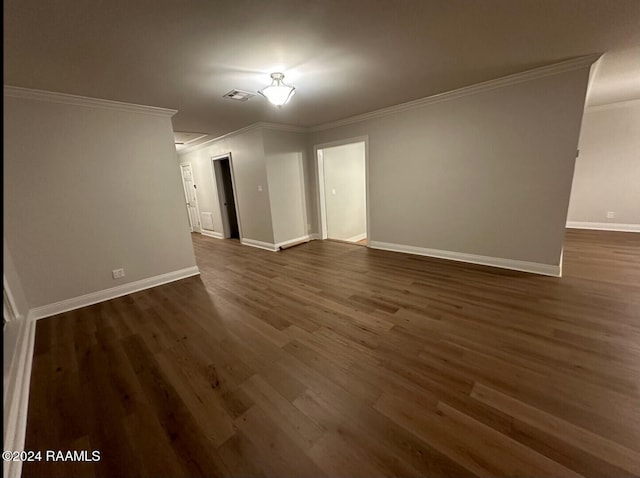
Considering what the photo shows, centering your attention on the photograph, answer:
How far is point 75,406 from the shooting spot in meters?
1.87

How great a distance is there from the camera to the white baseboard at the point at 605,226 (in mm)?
5066

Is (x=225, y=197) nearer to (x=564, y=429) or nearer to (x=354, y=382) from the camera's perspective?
(x=354, y=382)

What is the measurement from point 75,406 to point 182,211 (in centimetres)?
265

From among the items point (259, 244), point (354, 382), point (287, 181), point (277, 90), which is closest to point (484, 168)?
point (277, 90)

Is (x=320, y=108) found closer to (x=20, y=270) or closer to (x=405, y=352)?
(x=405, y=352)

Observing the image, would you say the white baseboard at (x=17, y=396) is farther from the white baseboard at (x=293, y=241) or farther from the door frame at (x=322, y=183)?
the door frame at (x=322, y=183)

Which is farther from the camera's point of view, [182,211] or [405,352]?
[182,211]

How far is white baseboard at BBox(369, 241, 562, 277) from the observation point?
3420 millimetres

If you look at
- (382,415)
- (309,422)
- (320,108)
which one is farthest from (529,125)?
(309,422)

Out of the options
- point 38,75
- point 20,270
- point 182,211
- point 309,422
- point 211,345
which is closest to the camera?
point 309,422

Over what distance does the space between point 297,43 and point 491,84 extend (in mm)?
2481

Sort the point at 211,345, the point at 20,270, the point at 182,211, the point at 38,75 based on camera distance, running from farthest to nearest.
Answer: the point at 182,211, the point at 20,270, the point at 38,75, the point at 211,345

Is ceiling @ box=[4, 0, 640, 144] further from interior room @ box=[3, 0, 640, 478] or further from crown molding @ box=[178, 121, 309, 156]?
crown molding @ box=[178, 121, 309, 156]

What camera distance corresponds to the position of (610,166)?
16.8ft
